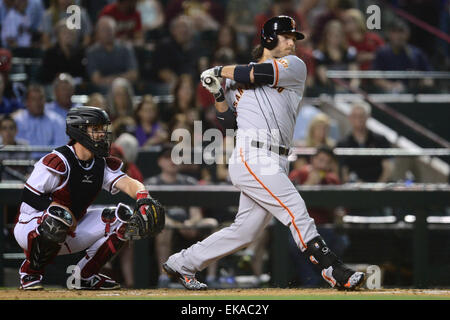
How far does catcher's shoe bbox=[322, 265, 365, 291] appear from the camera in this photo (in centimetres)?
557

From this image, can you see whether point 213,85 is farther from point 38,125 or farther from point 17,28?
point 17,28

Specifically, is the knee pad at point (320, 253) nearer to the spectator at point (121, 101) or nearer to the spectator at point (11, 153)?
the spectator at point (11, 153)

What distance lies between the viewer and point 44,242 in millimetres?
5922

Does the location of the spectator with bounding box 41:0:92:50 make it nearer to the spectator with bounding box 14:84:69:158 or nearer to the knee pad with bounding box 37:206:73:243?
the spectator with bounding box 14:84:69:158

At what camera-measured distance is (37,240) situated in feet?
19.4

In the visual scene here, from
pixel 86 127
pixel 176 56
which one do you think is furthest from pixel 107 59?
pixel 86 127

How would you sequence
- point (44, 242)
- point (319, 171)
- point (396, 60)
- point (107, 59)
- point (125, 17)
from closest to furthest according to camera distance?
point (44, 242) → point (319, 171) → point (107, 59) → point (125, 17) → point (396, 60)

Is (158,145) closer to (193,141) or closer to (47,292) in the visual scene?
(193,141)

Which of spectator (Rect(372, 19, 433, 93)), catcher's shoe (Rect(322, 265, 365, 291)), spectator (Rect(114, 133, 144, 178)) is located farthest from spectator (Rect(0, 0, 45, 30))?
catcher's shoe (Rect(322, 265, 365, 291))

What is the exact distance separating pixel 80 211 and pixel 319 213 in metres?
2.56

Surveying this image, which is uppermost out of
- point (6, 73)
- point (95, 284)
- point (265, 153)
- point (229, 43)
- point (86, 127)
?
point (229, 43)

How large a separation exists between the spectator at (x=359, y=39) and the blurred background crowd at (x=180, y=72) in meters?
0.02
